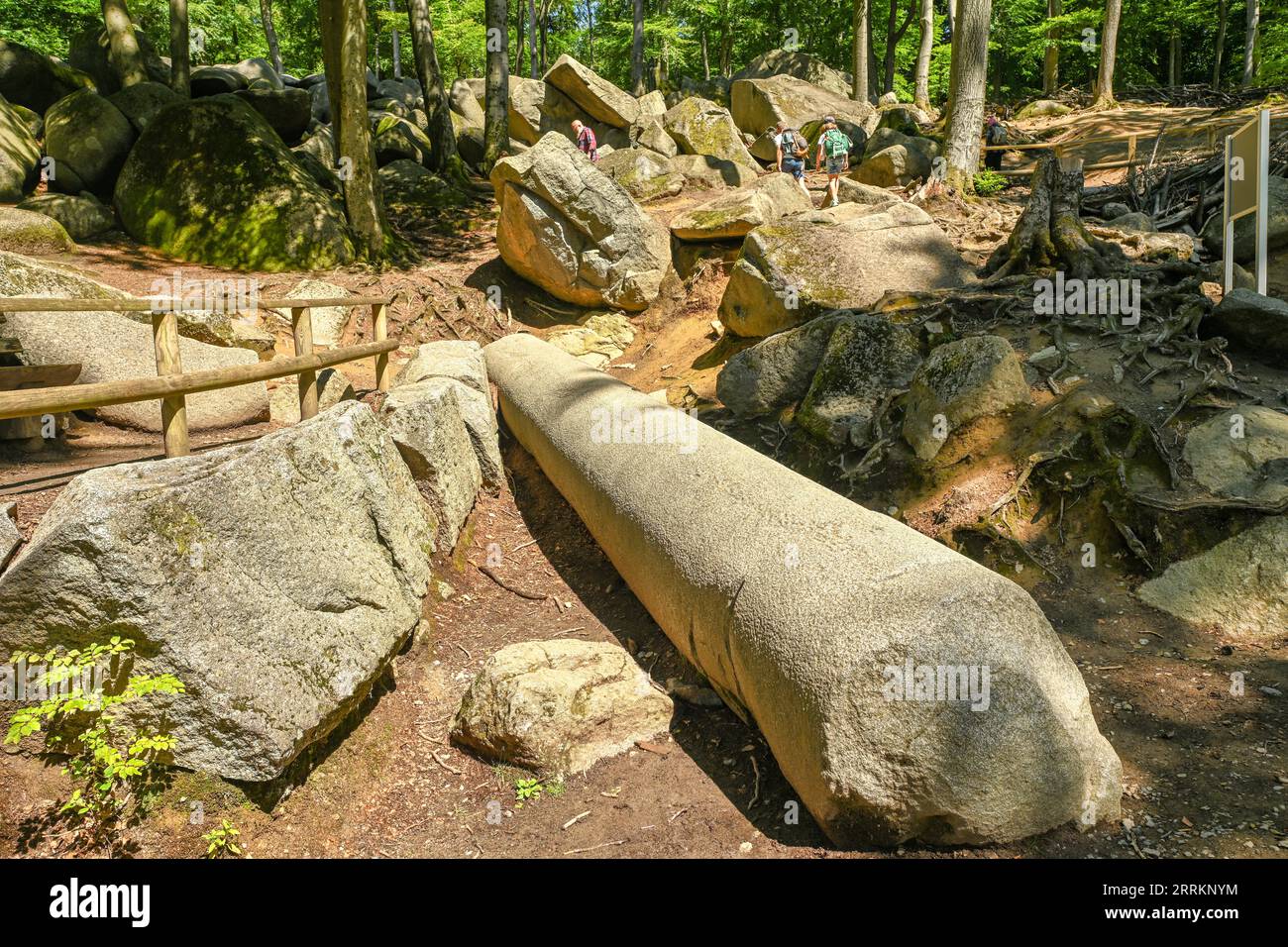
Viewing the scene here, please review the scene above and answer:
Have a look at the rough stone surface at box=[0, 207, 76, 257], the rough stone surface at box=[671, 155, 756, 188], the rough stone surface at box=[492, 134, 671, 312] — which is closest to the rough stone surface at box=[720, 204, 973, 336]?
the rough stone surface at box=[492, 134, 671, 312]

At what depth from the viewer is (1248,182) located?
22.4 feet

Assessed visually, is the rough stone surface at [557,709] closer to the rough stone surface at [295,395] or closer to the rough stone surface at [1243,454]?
the rough stone surface at [1243,454]

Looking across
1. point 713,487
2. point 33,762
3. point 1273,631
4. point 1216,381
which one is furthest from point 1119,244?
point 33,762

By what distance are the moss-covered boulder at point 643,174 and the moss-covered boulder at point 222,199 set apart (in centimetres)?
572

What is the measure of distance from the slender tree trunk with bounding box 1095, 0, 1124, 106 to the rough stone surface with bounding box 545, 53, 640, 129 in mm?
12067

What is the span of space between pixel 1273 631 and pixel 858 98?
67.4 ft

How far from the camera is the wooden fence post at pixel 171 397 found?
437 centimetres

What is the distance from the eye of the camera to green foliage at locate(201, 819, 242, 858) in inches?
124

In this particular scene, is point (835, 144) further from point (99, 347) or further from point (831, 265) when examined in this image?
point (99, 347)

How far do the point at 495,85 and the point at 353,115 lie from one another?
4.99 metres

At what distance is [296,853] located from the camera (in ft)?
11.1

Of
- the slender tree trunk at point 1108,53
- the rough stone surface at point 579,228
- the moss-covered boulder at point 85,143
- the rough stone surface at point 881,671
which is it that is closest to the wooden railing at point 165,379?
the rough stone surface at point 881,671
